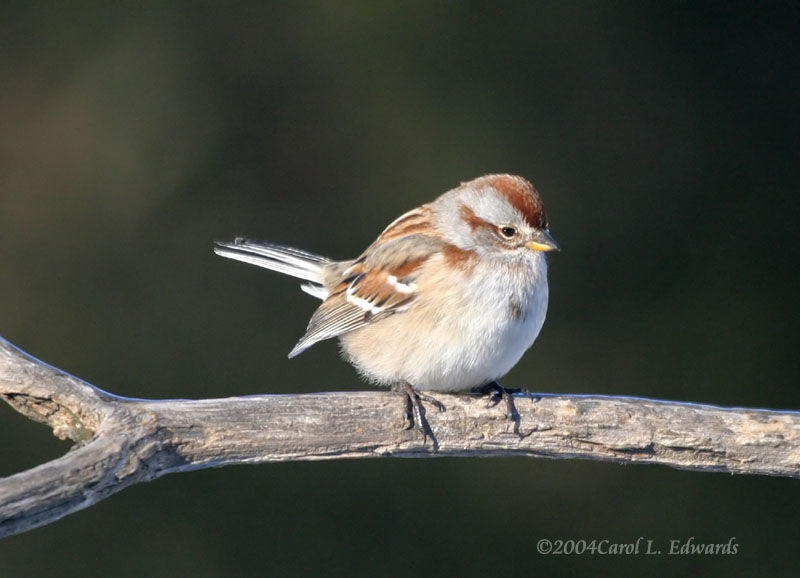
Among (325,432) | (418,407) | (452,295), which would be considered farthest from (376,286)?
(325,432)

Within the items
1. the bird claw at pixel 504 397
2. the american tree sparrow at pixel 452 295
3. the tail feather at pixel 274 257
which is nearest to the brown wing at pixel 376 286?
the american tree sparrow at pixel 452 295

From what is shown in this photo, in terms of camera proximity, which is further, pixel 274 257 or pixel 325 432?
pixel 274 257

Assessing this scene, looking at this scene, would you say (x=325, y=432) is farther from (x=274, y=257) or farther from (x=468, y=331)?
(x=274, y=257)

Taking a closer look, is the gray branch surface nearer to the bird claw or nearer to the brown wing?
the bird claw

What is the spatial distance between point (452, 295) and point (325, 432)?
620 millimetres

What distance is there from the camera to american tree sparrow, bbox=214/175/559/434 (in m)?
3.03

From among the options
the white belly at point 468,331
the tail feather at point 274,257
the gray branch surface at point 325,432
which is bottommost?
the gray branch surface at point 325,432

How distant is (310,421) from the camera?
275cm

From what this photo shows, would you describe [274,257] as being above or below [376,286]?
above

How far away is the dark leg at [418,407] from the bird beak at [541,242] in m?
0.59

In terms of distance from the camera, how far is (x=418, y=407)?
9.60ft

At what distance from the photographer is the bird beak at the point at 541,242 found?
3.15 meters

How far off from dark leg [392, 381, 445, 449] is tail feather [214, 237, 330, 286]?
0.97m

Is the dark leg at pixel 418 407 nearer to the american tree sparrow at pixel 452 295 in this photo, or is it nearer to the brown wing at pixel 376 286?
the american tree sparrow at pixel 452 295
